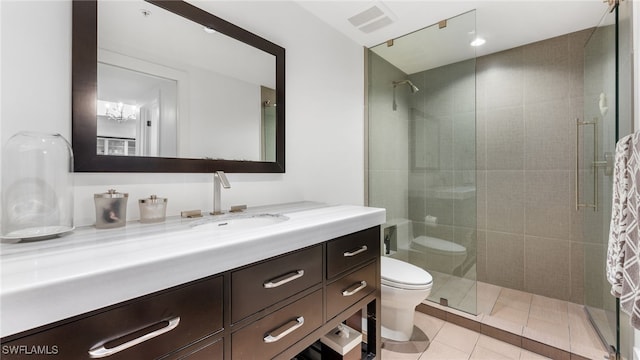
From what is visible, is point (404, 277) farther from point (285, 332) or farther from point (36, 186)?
point (36, 186)

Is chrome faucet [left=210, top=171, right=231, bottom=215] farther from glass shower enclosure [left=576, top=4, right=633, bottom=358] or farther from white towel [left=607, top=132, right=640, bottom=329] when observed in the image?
glass shower enclosure [left=576, top=4, right=633, bottom=358]

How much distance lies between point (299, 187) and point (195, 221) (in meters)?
0.80

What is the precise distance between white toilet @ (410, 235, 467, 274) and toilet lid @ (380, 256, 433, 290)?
0.56 meters

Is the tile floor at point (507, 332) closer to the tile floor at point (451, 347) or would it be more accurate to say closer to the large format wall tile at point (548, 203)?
the tile floor at point (451, 347)

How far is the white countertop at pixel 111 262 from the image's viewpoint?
18.1 inches

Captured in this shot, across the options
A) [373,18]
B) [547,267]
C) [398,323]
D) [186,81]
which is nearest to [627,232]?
[398,323]

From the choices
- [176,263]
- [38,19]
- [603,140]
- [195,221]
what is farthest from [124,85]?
[603,140]

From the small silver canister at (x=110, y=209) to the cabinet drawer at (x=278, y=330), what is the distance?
0.62 m

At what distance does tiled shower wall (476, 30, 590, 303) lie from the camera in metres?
2.22

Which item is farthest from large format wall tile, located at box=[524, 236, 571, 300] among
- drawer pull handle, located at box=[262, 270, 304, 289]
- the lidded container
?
the lidded container

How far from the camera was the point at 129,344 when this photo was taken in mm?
568

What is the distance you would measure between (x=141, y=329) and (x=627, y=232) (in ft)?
5.81

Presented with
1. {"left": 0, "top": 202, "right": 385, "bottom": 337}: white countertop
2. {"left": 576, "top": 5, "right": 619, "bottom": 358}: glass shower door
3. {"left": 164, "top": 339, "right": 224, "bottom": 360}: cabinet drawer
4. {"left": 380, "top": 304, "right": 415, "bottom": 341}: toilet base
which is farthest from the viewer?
{"left": 380, "top": 304, "right": 415, "bottom": 341}: toilet base

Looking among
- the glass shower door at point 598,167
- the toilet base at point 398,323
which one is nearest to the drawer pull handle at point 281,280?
the toilet base at point 398,323
